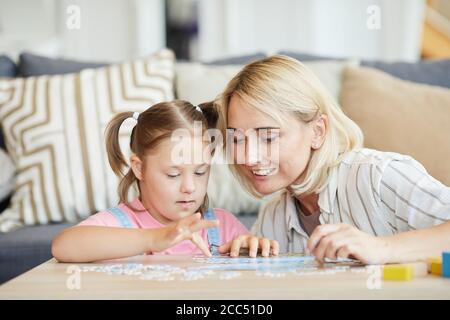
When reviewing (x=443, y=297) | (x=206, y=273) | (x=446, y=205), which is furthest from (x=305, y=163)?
(x=443, y=297)

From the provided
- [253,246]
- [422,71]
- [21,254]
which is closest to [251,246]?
[253,246]

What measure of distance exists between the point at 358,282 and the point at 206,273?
0.20 m

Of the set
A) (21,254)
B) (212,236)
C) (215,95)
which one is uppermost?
(215,95)

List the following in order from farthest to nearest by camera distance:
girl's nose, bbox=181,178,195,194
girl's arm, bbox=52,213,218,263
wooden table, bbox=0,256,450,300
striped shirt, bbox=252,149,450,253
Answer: girl's nose, bbox=181,178,195,194 → striped shirt, bbox=252,149,450,253 → girl's arm, bbox=52,213,218,263 → wooden table, bbox=0,256,450,300

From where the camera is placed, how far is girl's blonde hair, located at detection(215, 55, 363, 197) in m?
1.26

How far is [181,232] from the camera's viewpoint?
3.23 ft

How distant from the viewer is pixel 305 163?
1.34 metres

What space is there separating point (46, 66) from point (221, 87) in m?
0.56

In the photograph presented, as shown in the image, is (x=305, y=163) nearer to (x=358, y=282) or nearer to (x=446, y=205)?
(x=446, y=205)

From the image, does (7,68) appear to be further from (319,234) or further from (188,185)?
(319,234)

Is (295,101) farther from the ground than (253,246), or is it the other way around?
(295,101)

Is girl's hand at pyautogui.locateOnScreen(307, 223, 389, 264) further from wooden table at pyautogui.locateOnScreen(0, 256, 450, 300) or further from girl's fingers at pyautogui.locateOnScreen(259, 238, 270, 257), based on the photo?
girl's fingers at pyautogui.locateOnScreen(259, 238, 270, 257)

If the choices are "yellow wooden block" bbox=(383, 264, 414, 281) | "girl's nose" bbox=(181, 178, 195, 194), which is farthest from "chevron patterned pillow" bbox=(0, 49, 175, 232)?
"yellow wooden block" bbox=(383, 264, 414, 281)

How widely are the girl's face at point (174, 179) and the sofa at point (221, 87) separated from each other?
1.50ft
